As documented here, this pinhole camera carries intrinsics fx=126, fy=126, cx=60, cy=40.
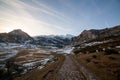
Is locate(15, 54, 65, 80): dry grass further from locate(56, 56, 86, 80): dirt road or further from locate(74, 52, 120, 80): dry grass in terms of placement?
locate(74, 52, 120, 80): dry grass

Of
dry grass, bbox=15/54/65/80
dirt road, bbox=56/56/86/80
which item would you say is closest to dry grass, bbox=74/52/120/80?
dirt road, bbox=56/56/86/80

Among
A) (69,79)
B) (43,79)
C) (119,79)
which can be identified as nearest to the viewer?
(119,79)

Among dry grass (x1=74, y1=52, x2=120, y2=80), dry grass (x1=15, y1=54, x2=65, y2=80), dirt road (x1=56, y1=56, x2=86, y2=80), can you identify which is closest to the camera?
dry grass (x1=74, y1=52, x2=120, y2=80)

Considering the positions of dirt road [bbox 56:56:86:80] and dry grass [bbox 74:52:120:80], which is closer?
dry grass [bbox 74:52:120:80]

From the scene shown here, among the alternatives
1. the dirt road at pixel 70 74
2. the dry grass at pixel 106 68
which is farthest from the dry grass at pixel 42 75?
the dry grass at pixel 106 68

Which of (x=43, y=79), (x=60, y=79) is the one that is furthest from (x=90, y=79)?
(x=43, y=79)

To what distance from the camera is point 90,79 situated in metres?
19.2

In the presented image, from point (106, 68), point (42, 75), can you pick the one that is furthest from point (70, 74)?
point (106, 68)

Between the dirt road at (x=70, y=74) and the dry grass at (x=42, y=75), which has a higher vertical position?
the dirt road at (x=70, y=74)

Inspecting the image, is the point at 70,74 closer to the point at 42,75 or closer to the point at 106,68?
the point at 42,75

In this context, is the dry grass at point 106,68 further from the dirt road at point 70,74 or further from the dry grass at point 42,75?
the dry grass at point 42,75

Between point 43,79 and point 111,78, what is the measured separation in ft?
37.3

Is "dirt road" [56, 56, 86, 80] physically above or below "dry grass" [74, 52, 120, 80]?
below

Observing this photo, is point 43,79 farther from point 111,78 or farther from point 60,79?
point 111,78
